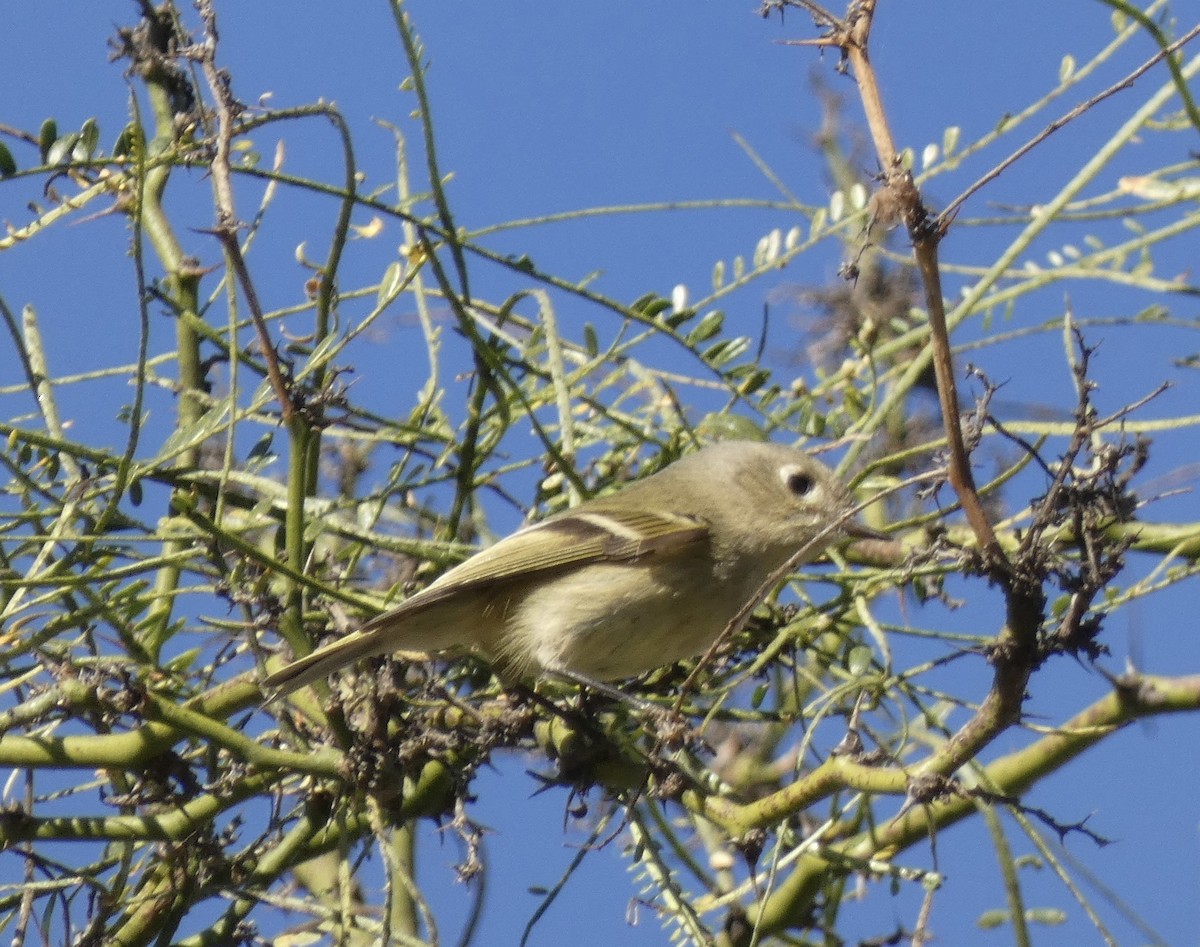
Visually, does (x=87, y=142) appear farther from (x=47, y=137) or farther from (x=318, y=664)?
(x=318, y=664)

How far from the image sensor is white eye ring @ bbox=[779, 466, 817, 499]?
2.22m

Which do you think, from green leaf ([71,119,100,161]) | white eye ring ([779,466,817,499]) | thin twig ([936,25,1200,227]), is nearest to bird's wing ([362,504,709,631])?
white eye ring ([779,466,817,499])

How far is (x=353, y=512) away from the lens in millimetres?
2031

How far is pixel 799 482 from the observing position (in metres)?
2.25

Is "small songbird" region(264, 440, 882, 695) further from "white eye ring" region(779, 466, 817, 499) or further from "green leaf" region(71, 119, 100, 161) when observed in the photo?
"green leaf" region(71, 119, 100, 161)

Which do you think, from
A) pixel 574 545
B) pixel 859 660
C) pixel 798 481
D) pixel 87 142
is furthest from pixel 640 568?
pixel 87 142

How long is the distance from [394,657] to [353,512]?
0.38 metres

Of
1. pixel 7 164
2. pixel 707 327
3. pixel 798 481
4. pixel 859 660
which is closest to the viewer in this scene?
pixel 7 164

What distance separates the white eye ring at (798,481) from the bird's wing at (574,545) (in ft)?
0.49

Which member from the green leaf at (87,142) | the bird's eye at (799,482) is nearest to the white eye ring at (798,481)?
the bird's eye at (799,482)

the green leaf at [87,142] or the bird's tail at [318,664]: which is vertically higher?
the green leaf at [87,142]

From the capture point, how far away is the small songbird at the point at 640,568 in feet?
6.60

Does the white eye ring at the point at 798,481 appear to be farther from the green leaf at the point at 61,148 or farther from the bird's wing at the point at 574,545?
the green leaf at the point at 61,148

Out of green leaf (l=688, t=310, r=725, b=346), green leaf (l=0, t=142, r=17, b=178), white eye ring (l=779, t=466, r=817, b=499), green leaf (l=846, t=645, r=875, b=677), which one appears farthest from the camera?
white eye ring (l=779, t=466, r=817, b=499)
